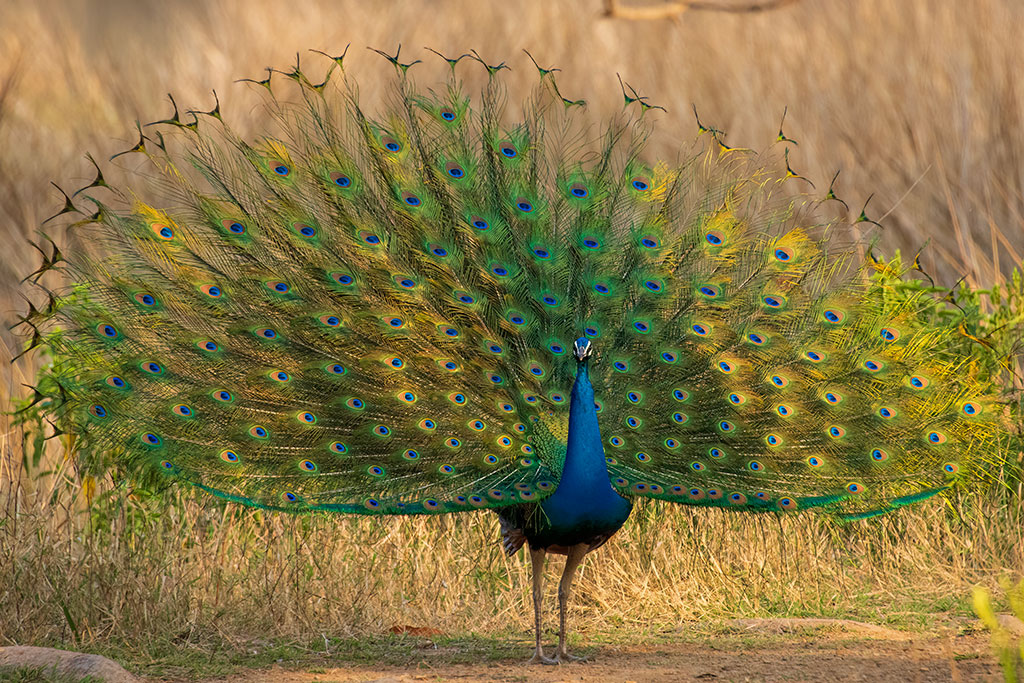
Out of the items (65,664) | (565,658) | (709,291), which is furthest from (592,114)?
(65,664)

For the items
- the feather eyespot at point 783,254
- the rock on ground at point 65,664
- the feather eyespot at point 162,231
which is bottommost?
the rock on ground at point 65,664

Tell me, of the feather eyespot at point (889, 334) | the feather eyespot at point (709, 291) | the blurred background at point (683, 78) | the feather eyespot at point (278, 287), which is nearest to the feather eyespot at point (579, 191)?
the feather eyespot at point (709, 291)

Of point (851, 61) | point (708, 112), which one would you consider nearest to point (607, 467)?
point (708, 112)

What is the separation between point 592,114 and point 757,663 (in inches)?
380

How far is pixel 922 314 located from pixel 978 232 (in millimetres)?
4498

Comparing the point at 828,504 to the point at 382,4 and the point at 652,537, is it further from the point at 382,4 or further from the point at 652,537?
the point at 382,4

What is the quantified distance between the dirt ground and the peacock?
368mm

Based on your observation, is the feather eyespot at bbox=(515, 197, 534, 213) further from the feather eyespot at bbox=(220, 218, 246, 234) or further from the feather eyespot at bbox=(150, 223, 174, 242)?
the feather eyespot at bbox=(150, 223, 174, 242)

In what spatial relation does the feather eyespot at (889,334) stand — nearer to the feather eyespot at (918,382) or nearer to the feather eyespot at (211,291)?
the feather eyespot at (918,382)

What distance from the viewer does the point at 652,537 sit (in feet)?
23.6

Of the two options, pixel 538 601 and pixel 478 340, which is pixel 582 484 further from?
pixel 478 340

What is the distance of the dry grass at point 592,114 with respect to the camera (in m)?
6.31

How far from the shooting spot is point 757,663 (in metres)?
5.59

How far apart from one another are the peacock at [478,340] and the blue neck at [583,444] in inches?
8.6
